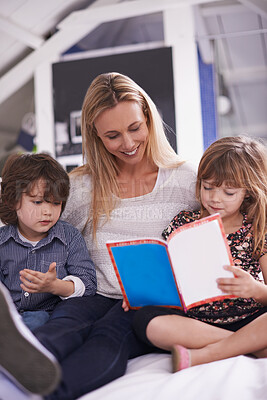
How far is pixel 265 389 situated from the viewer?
86cm

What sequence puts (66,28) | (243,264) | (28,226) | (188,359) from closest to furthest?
(188,359) < (243,264) < (28,226) < (66,28)

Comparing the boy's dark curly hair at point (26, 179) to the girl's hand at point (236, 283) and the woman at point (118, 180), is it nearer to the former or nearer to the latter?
the woman at point (118, 180)

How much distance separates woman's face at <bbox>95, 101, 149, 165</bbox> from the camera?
55.6 inches

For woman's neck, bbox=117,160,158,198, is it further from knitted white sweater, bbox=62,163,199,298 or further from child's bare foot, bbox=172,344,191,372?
child's bare foot, bbox=172,344,191,372

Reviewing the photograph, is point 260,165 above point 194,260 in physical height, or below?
above

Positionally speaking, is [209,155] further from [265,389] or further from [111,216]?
[265,389]

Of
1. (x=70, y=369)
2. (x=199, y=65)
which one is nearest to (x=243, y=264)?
(x=70, y=369)

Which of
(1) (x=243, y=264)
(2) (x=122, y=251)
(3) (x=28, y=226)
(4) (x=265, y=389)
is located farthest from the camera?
(3) (x=28, y=226)

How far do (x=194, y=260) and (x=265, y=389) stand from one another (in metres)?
0.33

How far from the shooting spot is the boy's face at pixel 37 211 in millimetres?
1340

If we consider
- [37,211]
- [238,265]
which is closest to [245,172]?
[238,265]

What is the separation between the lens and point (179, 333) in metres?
1.07

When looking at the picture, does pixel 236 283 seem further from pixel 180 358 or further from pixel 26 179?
pixel 26 179

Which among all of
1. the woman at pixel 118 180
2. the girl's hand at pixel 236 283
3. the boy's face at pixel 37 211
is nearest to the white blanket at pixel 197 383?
the girl's hand at pixel 236 283
